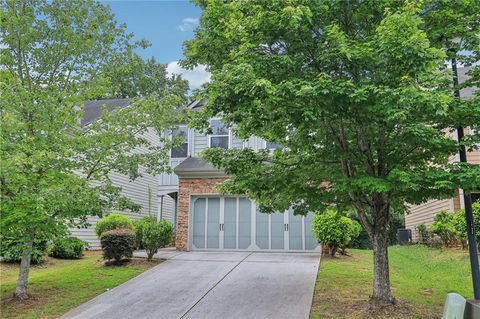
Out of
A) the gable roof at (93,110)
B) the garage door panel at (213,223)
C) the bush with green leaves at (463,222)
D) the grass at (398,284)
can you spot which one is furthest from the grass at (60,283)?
the bush with green leaves at (463,222)

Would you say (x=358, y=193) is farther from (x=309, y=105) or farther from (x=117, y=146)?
(x=117, y=146)

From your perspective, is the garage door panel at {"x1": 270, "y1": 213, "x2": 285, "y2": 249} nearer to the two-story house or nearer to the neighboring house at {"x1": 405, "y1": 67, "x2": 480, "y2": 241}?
the two-story house

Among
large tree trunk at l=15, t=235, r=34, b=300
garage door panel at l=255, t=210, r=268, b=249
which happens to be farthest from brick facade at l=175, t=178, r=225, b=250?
large tree trunk at l=15, t=235, r=34, b=300

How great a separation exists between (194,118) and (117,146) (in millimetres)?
3254

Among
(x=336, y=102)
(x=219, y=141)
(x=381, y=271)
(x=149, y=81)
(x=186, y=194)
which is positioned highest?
(x=149, y=81)

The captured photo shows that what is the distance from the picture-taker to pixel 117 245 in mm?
11625

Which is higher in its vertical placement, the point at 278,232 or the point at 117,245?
the point at 278,232

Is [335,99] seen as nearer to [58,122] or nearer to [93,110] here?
[58,122]

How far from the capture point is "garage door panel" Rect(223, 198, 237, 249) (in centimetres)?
1559

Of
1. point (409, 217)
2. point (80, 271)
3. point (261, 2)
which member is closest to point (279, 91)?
point (261, 2)

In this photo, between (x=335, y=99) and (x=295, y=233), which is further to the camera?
(x=295, y=233)

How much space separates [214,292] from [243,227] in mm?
6676

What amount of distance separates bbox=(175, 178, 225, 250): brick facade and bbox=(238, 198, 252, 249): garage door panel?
1158mm

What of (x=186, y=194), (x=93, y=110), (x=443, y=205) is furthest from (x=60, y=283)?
(x=443, y=205)
